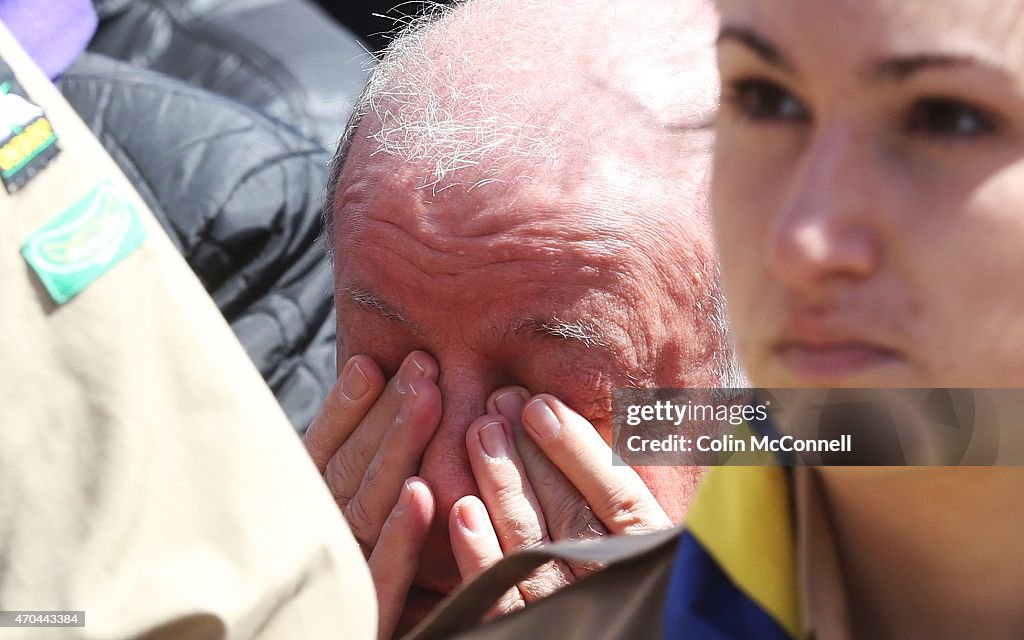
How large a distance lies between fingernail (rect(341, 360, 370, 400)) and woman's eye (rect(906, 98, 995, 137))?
1139 mm

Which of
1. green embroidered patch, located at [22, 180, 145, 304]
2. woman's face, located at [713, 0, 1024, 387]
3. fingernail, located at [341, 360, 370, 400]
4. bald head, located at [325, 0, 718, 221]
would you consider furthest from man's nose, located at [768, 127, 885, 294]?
fingernail, located at [341, 360, 370, 400]

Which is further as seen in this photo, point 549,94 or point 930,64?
point 549,94

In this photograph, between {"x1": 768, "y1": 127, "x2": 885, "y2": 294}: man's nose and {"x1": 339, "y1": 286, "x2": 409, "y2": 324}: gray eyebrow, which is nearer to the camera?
{"x1": 768, "y1": 127, "x2": 885, "y2": 294}: man's nose

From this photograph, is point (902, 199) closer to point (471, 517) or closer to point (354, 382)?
point (471, 517)

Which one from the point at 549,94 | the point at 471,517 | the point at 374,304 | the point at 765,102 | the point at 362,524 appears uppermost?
the point at 549,94

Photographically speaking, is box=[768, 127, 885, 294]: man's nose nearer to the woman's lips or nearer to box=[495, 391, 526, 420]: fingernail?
the woman's lips

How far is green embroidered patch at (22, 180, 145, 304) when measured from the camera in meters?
0.90

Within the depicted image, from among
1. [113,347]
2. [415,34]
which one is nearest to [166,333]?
[113,347]

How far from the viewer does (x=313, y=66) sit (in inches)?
122

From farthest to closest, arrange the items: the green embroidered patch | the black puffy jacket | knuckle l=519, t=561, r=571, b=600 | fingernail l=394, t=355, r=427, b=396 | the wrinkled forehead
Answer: the black puffy jacket → fingernail l=394, t=355, r=427, b=396 → knuckle l=519, t=561, r=571, b=600 → the green embroidered patch → the wrinkled forehead

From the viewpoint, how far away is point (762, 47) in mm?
672

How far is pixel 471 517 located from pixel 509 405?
0.15m

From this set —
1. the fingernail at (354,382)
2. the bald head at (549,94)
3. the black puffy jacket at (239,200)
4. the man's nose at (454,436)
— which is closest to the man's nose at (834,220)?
the bald head at (549,94)

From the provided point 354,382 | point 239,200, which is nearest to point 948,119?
point 354,382
